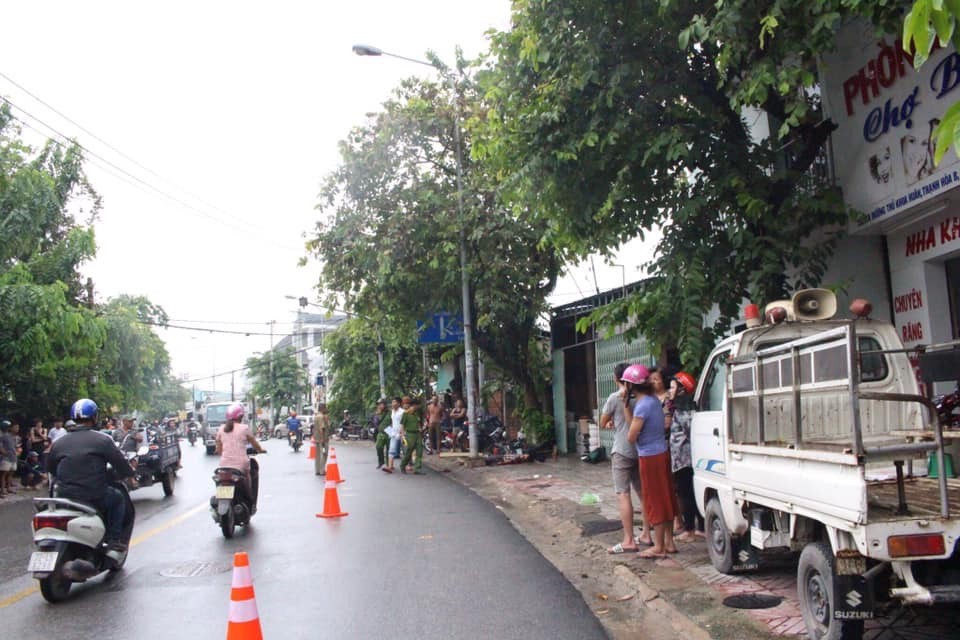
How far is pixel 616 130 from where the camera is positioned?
872cm

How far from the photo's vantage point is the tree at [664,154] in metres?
8.63

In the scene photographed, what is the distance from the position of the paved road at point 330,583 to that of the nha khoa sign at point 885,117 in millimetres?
5493

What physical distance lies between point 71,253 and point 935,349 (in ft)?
65.0

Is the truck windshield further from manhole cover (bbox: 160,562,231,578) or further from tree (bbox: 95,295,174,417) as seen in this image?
manhole cover (bbox: 160,562,231,578)

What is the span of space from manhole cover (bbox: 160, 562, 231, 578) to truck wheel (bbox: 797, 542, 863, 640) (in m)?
5.28

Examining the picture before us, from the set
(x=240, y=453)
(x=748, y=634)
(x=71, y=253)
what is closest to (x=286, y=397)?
(x=71, y=253)

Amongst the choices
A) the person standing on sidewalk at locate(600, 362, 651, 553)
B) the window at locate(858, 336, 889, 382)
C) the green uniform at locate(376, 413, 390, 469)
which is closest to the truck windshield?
the green uniform at locate(376, 413, 390, 469)

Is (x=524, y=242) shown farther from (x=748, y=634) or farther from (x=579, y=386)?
(x=748, y=634)

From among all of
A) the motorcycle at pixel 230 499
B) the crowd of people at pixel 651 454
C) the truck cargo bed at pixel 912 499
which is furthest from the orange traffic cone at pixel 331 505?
the truck cargo bed at pixel 912 499

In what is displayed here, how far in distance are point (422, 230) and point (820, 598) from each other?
15.4 m

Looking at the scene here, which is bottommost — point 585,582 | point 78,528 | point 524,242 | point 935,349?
point 585,582

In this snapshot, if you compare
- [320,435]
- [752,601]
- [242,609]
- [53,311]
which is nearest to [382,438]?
[320,435]

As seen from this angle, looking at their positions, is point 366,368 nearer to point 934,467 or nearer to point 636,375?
point 636,375

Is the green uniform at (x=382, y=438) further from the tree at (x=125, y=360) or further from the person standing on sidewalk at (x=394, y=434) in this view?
the tree at (x=125, y=360)
